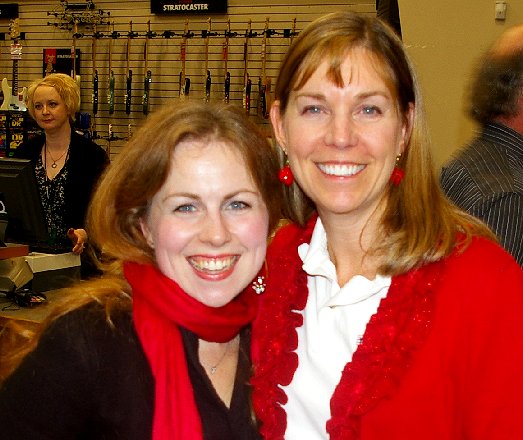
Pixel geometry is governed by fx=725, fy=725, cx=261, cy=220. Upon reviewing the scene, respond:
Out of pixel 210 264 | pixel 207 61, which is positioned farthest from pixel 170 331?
pixel 207 61

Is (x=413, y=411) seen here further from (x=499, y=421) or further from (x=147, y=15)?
(x=147, y=15)

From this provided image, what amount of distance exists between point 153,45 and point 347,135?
19.7 feet

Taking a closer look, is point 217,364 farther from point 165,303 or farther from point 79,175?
point 79,175

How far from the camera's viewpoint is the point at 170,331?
161 centimetres

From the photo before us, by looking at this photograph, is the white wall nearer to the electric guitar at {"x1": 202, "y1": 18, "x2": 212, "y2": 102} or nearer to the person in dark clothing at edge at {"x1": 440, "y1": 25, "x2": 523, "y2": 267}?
the person in dark clothing at edge at {"x1": 440, "y1": 25, "x2": 523, "y2": 267}

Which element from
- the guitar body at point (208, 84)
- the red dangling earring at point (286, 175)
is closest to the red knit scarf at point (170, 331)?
the red dangling earring at point (286, 175)

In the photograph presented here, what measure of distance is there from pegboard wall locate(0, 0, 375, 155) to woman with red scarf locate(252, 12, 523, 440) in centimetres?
472

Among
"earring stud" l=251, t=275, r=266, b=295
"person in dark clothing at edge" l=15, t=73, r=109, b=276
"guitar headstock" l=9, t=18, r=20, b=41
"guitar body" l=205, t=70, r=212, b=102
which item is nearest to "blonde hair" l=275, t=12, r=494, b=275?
"earring stud" l=251, t=275, r=266, b=295

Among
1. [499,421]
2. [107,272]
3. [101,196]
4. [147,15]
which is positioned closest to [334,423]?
[499,421]

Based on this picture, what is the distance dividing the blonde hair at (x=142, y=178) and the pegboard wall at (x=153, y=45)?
15.4 feet

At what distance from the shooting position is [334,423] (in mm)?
1565

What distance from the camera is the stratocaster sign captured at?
22.9 feet

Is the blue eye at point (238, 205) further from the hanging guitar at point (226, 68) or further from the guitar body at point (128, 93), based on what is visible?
the guitar body at point (128, 93)

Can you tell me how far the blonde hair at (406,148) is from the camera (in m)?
1.60
